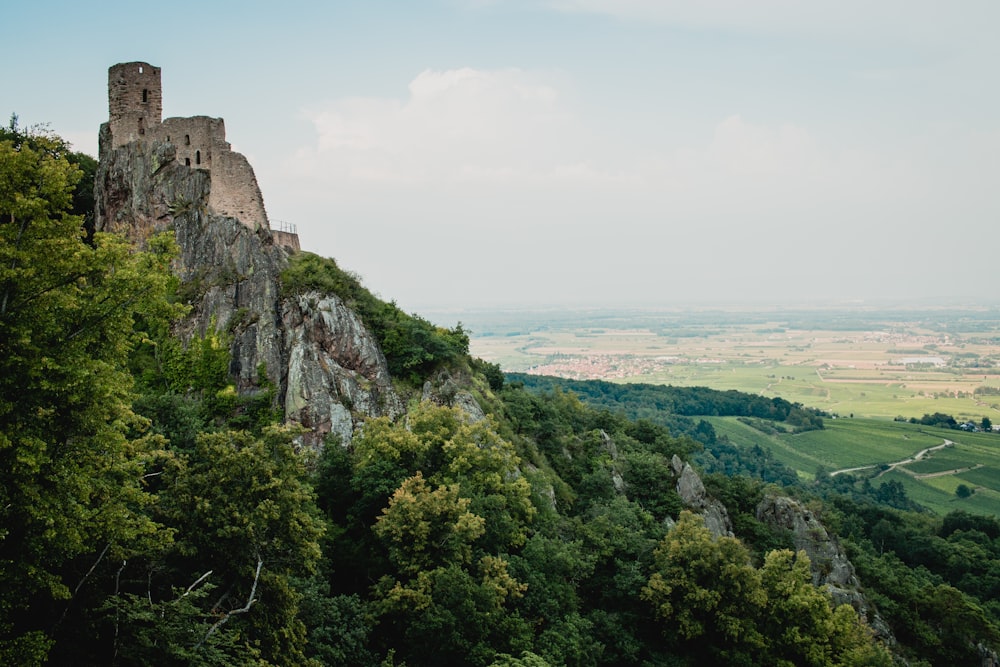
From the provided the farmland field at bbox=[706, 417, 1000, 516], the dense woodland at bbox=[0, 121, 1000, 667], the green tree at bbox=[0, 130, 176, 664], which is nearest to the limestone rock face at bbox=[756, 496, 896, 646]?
the dense woodland at bbox=[0, 121, 1000, 667]

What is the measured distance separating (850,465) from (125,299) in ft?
368

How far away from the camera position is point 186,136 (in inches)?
1535

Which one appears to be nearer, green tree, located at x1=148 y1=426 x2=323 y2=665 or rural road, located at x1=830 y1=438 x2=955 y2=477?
green tree, located at x1=148 y1=426 x2=323 y2=665

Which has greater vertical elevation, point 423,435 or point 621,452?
point 423,435

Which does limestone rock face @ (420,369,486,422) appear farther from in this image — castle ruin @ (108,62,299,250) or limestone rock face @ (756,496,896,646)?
limestone rock face @ (756,496,896,646)

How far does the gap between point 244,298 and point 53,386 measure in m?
23.8

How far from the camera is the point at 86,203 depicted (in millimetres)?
44750

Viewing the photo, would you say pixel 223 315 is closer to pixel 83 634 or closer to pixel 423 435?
pixel 423 435

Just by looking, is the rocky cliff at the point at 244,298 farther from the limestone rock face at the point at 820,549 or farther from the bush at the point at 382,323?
the limestone rock face at the point at 820,549

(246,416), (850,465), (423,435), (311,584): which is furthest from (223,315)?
(850,465)

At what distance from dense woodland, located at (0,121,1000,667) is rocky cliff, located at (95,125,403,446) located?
1.15 m

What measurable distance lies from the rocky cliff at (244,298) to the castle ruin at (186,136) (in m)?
0.45

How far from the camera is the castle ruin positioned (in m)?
38.8

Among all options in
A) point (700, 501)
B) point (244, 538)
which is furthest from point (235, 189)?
point (700, 501)
